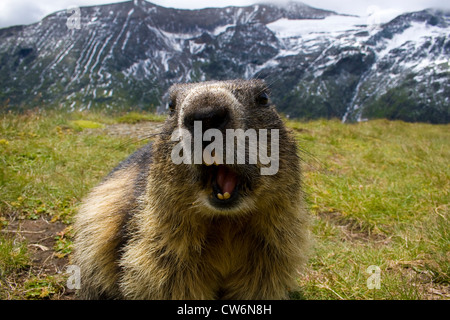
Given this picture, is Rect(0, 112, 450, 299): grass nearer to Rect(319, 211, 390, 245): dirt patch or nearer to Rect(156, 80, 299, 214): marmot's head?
Rect(319, 211, 390, 245): dirt patch

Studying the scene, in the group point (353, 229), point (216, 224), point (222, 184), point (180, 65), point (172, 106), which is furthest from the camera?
point (180, 65)

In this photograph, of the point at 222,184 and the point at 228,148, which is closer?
the point at 228,148

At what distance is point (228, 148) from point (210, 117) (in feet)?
0.76

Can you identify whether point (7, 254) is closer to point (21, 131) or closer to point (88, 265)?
point (88, 265)

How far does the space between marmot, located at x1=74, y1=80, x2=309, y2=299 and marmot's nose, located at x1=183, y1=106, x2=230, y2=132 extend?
8 centimetres

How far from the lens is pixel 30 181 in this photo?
17.5 ft

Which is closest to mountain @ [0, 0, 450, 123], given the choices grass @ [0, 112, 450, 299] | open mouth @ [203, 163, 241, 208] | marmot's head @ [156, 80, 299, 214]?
grass @ [0, 112, 450, 299]

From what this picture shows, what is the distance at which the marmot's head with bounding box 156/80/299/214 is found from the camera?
80.7 inches

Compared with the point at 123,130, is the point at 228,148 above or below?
above

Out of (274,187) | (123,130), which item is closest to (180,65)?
(123,130)

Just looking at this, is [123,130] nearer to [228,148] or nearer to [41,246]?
[41,246]

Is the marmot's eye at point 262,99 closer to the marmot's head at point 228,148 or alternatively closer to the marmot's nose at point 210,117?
the marmot's head at point 228,148

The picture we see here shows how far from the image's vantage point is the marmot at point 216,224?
229 centimetres

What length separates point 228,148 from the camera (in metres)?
2.09
